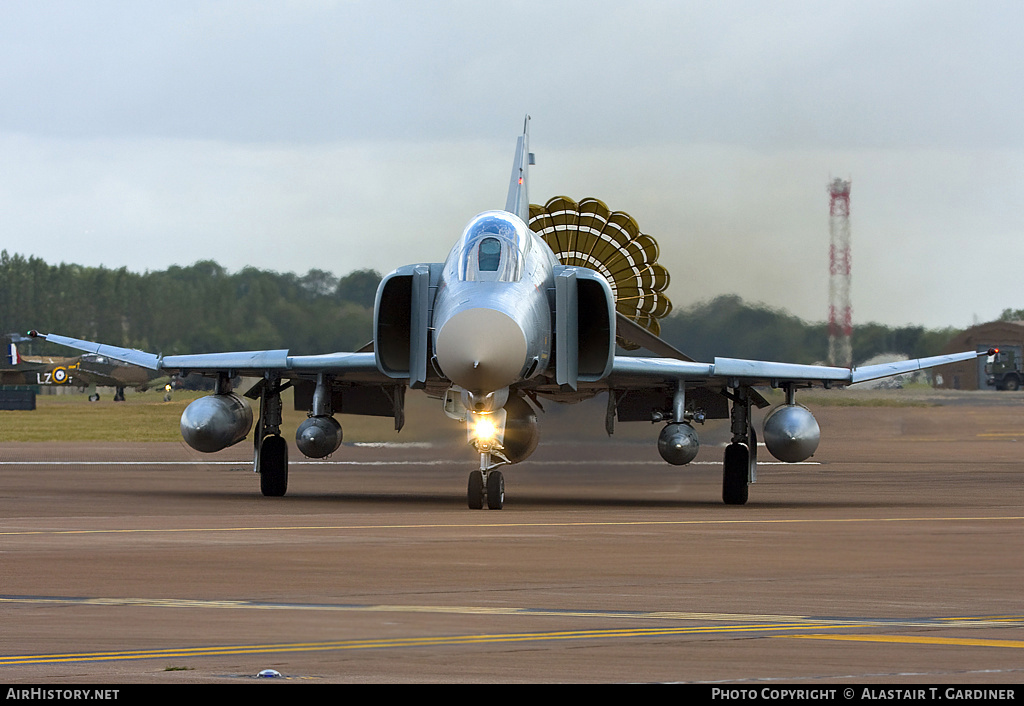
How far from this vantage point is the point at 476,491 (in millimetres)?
19203

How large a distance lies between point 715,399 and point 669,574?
13889mm

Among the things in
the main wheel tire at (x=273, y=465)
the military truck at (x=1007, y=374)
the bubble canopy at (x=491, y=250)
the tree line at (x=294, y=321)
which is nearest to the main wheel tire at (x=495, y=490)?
the bubble canopy at (x=491, y=250)

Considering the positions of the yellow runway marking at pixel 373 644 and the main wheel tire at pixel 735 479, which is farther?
the main wheel tire at pixel 735 479

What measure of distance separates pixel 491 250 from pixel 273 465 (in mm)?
6000

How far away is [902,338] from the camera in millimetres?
30297

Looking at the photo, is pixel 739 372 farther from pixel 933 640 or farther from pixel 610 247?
pixel 933 640

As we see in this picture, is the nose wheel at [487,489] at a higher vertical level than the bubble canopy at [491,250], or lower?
lower

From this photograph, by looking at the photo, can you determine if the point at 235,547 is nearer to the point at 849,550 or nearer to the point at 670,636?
the point at 849,550

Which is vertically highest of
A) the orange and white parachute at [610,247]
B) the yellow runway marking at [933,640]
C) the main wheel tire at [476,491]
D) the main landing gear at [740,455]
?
the orange and white parachute at [610,247]

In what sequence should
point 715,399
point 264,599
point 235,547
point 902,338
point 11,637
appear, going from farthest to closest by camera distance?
1. point 902,338
2. point 715,399
3. point 235,547
4. point 264,599
5. point 11,637

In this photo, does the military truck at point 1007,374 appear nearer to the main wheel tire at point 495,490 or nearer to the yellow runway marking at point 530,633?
the main wheel tire at point 495,490

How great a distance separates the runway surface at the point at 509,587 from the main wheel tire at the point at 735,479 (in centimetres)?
44

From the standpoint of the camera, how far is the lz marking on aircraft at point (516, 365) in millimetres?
18609
